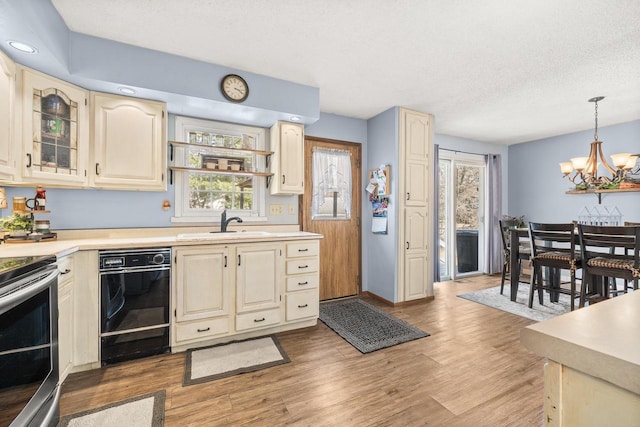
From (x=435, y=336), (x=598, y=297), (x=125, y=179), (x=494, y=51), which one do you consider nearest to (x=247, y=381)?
(x=435, y=336)

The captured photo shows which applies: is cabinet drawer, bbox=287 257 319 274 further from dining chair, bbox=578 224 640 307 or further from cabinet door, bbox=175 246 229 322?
dining chair, bbox=578 224 640 307

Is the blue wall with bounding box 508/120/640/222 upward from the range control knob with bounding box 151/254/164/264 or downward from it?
upward

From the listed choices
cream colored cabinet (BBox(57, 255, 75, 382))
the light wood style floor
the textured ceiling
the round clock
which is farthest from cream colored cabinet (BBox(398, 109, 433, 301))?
cream colored cabinet (BBox(57, 255, 75, 382))

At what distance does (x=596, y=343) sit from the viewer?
0.54m

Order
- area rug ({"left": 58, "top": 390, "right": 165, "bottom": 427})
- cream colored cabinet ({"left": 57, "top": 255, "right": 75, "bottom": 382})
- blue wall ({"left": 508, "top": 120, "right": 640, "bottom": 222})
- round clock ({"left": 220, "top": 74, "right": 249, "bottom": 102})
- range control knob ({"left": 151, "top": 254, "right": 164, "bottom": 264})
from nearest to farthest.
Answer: area rug ({"left": 58, "top": 390, "right": 165, "bottom": 427}) < cream colored cabinet ({"left": 57, "top": 255, "right": 75, "bottom": 382}) < range control knob ({"left": 151, "top": 254, "right": 164, "bottom": 264}) < round clock ({"left": 220, "top": 74, "right": 249, "bottom": 102}) < blue wall ({"left": 508, "top": 120, "right": 640, "bottom": 222})

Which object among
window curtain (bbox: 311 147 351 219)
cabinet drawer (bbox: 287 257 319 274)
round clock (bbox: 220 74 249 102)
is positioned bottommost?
cabinet drawer (bbox: 287 257 319 274)

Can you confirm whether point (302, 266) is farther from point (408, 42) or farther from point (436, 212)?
point (436, 212)

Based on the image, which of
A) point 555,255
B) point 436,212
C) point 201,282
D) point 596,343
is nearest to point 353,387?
point 201,282

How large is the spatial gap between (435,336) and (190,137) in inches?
126

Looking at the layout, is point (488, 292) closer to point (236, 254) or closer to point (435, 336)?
point (435, 336)

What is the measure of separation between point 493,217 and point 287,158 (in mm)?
4229

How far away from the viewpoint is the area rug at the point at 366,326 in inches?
102

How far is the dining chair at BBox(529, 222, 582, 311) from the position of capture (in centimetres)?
299

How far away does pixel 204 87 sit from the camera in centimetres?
259
